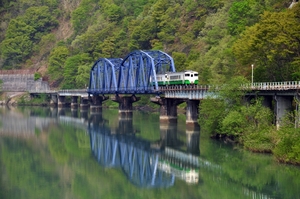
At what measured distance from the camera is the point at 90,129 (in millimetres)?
90125

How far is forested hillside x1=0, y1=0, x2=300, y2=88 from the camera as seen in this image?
6384 centimetres

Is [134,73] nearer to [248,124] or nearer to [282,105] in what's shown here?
[248,124]

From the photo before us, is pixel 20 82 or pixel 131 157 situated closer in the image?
pixel 131 157

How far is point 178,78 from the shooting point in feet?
Answer: 291

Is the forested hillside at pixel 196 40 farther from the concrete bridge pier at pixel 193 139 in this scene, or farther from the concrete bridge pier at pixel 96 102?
the concrete bridge pier at pixel 96 102

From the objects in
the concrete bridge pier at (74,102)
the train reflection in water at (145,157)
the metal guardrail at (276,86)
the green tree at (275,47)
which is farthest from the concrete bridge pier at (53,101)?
the metal guardrail at (276,86)

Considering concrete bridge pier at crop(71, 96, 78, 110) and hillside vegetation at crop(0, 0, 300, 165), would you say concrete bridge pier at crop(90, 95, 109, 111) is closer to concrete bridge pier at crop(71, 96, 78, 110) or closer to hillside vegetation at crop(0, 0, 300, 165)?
concrete bridge pier at crop(71, 96, 78, 110)

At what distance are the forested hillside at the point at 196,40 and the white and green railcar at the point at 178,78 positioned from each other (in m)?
2.91

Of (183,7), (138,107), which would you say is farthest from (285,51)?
(183,7)

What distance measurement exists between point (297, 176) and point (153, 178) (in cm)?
1215

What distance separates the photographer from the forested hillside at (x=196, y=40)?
209 feet

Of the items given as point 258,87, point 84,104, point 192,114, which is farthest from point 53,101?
point 258,87

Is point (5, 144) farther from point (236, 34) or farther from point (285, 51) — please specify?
point (236, 34)

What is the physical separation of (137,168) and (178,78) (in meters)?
36.2
